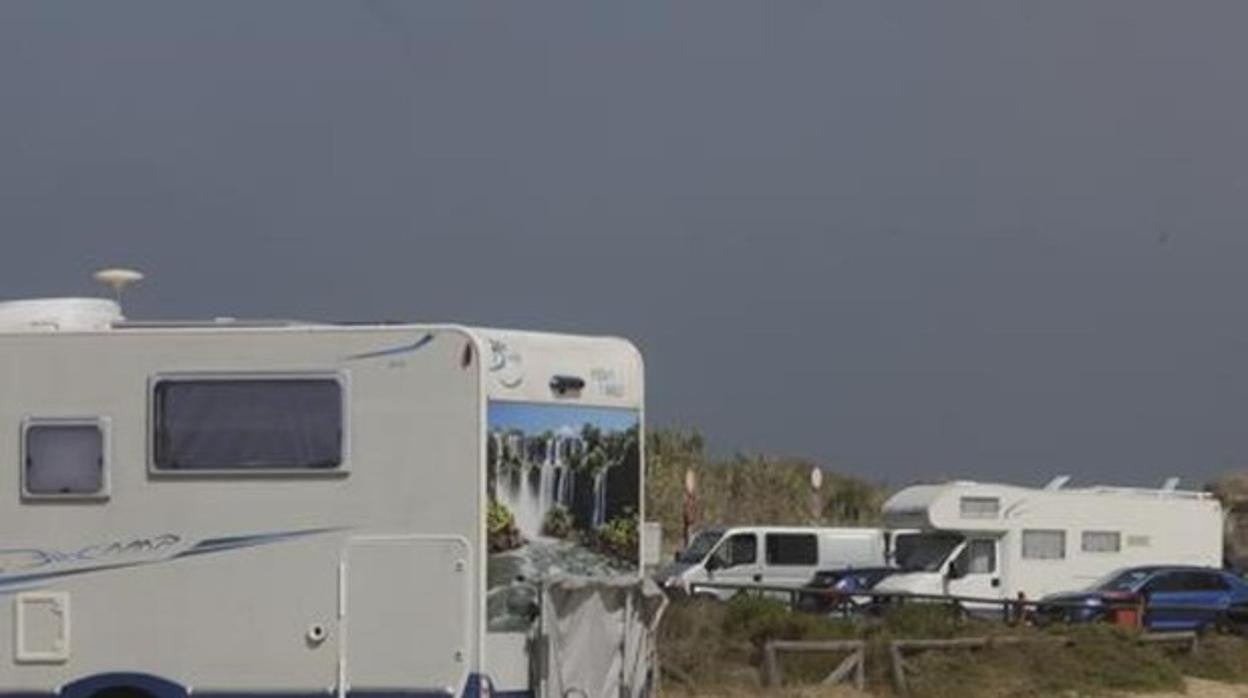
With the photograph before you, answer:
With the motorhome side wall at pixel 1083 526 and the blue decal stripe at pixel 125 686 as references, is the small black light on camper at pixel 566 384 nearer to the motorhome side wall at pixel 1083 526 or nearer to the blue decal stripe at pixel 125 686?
the blue decal stripe at pixel 125 686

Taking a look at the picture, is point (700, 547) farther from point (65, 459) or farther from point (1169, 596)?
point (65, 459)

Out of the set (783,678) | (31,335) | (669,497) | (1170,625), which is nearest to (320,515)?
(31,335)

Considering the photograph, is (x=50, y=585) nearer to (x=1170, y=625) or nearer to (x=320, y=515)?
(x=320, y=515)

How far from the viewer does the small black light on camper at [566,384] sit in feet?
45.3

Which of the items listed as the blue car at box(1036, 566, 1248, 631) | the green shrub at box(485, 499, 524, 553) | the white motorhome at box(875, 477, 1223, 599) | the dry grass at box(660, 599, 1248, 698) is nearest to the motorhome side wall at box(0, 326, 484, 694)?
the green shrub at box(485, 499, 524, 553)

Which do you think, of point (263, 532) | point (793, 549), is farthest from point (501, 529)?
point (793, 549)

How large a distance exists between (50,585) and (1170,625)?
74.2 ft

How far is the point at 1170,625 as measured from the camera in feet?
108

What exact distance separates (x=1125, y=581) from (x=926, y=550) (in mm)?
3336

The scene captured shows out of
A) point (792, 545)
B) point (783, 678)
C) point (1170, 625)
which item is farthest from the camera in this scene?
point (792, 545)

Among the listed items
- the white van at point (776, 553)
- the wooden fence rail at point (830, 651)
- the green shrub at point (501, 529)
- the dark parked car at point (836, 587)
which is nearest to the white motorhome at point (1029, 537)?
the dark parked car at point (836, 587)

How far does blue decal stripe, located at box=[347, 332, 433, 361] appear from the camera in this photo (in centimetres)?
1328

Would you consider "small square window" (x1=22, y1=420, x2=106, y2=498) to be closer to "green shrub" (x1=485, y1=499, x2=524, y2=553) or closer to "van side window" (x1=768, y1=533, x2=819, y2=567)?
"green shrub" (x1=485, y1=499, x2=524, y2=553)

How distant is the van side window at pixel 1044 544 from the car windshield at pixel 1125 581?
1.17 m
